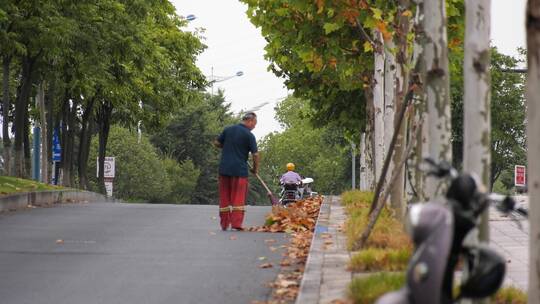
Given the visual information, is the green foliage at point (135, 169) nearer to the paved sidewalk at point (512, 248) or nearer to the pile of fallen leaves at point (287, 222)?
the paved sidewalk at point (512, 248)

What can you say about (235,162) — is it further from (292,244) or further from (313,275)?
(313,275)

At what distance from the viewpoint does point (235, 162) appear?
14898mm

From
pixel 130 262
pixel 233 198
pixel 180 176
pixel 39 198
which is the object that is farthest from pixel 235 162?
pixel 180 176

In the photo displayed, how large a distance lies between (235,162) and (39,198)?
1052 cm

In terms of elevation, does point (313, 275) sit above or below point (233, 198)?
below

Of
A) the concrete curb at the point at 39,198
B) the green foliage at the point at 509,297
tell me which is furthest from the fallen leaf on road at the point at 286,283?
the concrete curb at the point at 39,198

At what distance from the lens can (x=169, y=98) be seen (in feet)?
147

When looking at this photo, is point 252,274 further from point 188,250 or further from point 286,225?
point 286,225

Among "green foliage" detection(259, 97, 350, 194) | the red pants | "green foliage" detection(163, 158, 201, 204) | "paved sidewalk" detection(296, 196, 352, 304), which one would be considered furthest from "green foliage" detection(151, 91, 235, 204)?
"paved sidewalk" detection(296, 196, 352, 304)

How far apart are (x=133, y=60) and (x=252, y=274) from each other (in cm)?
2098

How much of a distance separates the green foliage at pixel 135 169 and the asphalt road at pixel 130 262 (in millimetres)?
53866

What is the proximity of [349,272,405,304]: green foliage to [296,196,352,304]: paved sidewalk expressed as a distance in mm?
157

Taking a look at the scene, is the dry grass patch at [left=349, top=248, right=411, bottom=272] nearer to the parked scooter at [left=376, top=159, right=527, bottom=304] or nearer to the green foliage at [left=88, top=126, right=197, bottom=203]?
the parked scooter at [left=376, top=159, right=527, bottom=304]

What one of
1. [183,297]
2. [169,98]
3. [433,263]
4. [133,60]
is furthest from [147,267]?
[169,98]
